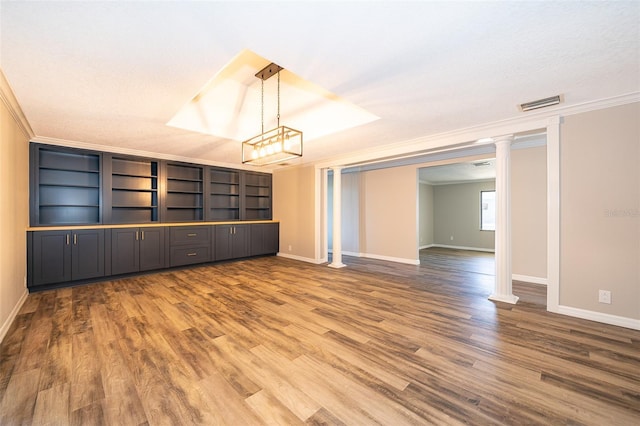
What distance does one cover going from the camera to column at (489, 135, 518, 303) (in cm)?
354

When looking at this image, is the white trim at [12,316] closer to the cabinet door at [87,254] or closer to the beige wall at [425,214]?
the cabinet door at [87,254]

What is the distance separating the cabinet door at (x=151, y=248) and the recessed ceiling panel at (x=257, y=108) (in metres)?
2.44

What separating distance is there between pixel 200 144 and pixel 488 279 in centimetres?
563

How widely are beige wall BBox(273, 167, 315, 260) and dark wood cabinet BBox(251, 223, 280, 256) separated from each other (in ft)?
0.54

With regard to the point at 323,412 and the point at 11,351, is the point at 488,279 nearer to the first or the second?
the point at 323,412

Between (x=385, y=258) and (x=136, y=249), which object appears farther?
(x=385, y=258)

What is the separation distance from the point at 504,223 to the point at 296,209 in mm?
4469

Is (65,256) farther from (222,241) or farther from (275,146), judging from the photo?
(275,146)

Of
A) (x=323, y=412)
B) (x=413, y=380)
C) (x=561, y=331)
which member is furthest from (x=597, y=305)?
(x=323, y=412)

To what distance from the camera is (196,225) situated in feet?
18.5

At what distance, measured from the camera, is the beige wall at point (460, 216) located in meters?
8.43

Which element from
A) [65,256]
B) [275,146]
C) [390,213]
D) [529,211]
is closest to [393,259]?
[390,213]

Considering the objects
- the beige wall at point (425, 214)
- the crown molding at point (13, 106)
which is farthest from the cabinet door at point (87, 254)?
the beige wall at point (425, 214)

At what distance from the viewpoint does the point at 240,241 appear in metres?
6.41
